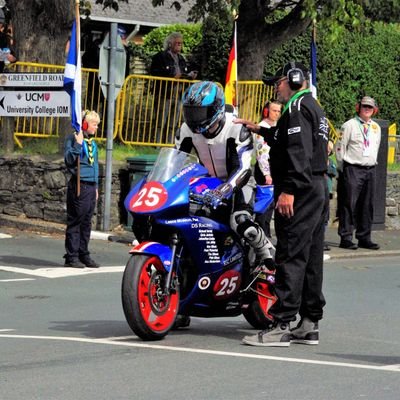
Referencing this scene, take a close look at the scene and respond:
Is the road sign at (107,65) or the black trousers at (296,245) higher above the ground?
the road sign at (107,65)

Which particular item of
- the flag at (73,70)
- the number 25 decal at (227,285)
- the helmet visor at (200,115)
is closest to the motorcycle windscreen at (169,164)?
the helmet visor at (200,115)

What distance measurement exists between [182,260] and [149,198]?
583mm

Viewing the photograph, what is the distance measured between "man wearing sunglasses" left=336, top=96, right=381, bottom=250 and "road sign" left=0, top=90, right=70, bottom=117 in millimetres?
3983

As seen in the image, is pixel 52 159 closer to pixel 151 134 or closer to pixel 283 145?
pixel 151 134

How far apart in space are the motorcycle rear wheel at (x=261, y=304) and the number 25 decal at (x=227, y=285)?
206mm

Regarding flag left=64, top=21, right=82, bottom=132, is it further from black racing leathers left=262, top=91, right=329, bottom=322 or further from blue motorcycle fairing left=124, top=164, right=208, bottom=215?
black racing leathers left=262, top=91, right=329, bottom=322

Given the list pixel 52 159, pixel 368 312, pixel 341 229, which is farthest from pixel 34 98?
pixel 368 312

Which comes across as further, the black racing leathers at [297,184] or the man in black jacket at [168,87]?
the man in black jacket at [168,87]

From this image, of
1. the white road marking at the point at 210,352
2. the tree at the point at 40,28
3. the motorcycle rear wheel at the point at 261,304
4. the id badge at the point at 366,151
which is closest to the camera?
the white road marking at the point at 210,352

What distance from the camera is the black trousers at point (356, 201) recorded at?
17.4 m

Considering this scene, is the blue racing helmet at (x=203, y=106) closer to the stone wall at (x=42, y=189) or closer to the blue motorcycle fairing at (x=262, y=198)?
the blue motorcycle fairing at (x=262, y=198)

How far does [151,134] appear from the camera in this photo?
20.0 metres

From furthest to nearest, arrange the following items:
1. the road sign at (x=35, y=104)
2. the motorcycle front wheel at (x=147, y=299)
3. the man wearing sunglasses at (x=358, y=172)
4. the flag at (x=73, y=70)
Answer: the road sign at (x=35, y=104) < the man wearing sunglasses at (x=358, y=172) < the flag at (x=73, y=70) < the motorcycle front wheel at (x=147, y=299)

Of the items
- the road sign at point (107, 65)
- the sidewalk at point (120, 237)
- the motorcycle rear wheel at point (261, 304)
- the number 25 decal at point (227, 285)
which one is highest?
the road sign at point (107, 65)
